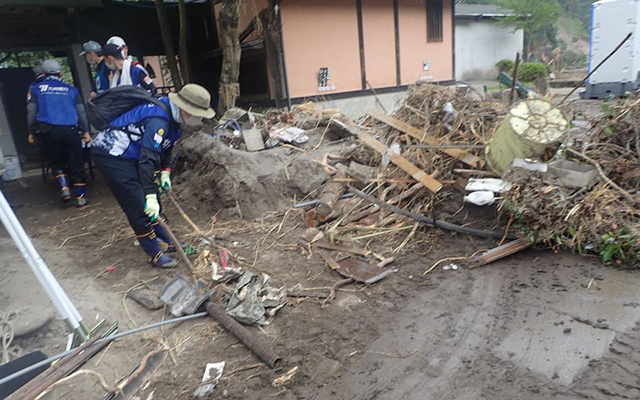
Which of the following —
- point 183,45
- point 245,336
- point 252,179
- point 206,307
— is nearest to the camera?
point 245,336

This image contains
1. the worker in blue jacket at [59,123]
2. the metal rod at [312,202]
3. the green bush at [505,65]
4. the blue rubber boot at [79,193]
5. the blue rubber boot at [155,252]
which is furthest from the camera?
the green bush at [505,65]

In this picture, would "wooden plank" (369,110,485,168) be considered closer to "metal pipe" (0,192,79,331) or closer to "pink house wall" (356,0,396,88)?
"metal pipe" (0,192,79,331)

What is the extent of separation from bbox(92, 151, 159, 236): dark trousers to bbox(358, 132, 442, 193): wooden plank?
309 centimetres

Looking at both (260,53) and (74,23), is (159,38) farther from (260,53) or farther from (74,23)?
(260,53)

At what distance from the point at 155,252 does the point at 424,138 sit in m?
3.70

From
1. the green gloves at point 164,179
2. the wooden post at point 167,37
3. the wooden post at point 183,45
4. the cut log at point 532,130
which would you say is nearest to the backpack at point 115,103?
the green gloves at point 164,179

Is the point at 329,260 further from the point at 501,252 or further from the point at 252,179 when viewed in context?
the point at 252,179

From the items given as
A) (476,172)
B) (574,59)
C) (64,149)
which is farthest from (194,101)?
(574,59)

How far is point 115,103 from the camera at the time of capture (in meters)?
4.11

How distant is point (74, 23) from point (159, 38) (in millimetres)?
1845

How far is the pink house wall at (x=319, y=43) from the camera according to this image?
10130mm

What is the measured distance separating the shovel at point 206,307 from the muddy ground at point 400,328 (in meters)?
0.09

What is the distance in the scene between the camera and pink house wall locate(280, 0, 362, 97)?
10130 mm

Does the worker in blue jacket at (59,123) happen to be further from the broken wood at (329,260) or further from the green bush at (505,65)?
the green bush at (505,65)
